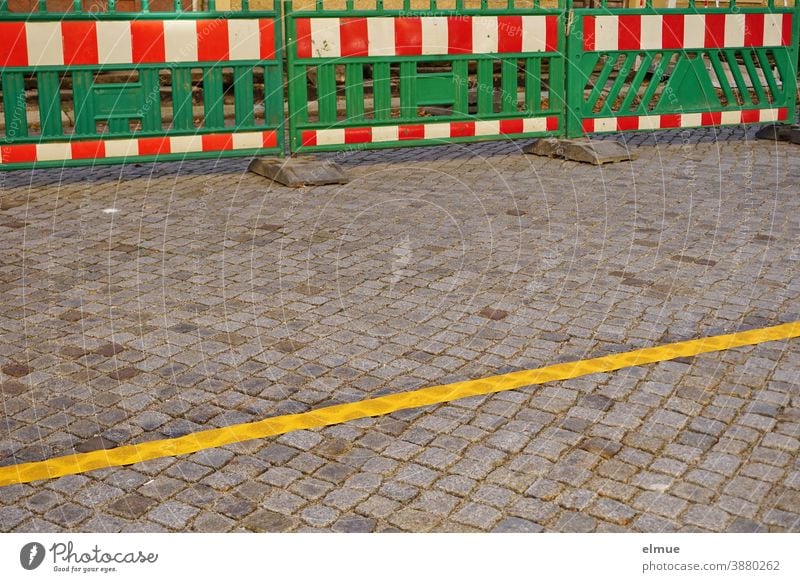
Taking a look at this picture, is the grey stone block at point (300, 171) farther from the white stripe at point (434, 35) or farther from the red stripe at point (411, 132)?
the white stripe at point (434, 35)

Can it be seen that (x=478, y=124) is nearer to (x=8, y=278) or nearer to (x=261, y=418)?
(x=8, y=278)

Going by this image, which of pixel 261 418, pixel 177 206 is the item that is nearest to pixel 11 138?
pixel 177 206

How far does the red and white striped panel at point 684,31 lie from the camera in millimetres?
9547

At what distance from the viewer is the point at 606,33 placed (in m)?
9.54

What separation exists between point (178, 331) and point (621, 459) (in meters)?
2.31

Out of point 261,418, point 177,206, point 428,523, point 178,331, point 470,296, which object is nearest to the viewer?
point 428,523

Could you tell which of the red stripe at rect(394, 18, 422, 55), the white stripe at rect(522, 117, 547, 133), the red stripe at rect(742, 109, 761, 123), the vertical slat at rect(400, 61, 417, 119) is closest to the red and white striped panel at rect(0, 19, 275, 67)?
the red stripe at rect(394, 18, 422, 55)

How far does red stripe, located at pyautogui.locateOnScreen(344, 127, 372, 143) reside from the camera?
883 cm

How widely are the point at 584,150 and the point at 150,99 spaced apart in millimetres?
3495

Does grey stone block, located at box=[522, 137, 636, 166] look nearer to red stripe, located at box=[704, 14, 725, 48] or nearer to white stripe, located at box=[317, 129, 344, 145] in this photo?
red stripe, located at box=[704, 14, 725, 48]

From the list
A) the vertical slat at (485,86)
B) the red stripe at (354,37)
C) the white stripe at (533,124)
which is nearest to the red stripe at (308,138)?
the red stripe at (354,37)

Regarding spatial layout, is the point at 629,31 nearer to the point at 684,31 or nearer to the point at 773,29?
the point at 684,31

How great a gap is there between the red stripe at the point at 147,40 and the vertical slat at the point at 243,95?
1.97 ft

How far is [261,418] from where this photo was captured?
4.32 meters
